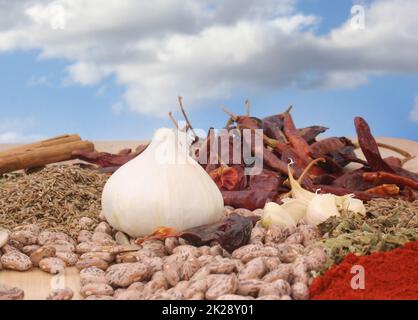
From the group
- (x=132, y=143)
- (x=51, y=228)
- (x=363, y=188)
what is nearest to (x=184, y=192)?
(x=51, y=228)

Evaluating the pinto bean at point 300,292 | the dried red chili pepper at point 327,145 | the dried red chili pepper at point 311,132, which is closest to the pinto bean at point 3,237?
the pinto bean at point 300,292

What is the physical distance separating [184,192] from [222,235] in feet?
1.06

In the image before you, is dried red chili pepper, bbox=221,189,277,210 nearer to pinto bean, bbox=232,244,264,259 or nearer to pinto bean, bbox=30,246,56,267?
pinto bean, bbox=232,244,264,259

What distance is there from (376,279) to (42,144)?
3.90m

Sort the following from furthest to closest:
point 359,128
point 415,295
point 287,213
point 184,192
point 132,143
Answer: point 132,143 → point 359,128 → point 287,213 → point 184,192 → point 415,295

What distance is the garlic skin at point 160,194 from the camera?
2934 mm

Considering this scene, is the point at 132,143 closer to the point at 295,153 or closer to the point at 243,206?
the point at 295,153

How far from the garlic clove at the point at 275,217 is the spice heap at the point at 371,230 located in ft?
0.54

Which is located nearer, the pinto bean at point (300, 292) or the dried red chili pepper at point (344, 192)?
the pinto bean at point (300, 292)

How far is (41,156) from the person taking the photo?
516 cm

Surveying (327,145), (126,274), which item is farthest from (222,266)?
(327,145)

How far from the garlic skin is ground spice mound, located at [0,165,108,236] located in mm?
340

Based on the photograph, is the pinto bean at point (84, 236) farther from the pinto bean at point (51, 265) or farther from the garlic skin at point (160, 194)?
the pinto bean at point (51, 265)

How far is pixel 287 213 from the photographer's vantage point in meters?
3.17
